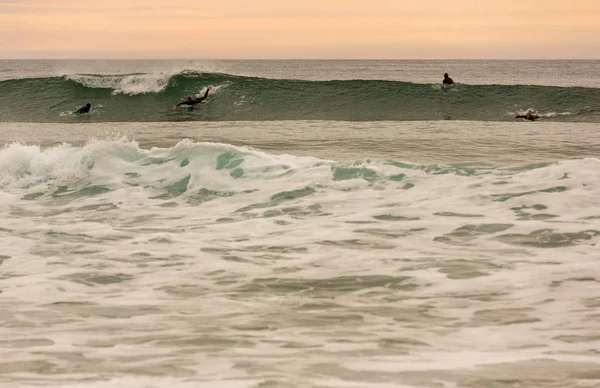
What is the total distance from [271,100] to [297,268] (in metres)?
24.0

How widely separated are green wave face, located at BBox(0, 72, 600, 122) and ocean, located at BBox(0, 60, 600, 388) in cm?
1108

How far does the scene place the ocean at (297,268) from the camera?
4.92 m

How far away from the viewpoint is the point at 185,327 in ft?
18.5

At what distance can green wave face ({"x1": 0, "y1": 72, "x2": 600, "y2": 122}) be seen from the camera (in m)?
28.5

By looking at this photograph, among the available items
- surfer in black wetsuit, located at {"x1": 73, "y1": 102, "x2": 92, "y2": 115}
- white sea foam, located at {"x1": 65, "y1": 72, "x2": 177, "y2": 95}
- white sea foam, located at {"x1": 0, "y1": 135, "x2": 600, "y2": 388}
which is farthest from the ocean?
white sea foam, located at {"x1": 65, "y1": 72, "x2": 177, "y2": 95}

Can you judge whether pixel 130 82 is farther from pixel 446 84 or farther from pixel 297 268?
pixel 297 268

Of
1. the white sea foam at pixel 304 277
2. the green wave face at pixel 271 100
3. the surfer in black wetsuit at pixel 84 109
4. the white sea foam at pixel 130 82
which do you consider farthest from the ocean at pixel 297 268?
the white sea foam at pixel 130 82

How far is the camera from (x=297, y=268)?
7.31 m

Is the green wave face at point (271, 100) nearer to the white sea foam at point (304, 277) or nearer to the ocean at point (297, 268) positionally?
the ocean at point (297, 268)

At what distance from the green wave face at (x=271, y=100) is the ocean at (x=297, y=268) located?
11.1 m

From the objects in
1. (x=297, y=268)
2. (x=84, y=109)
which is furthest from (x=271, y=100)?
(x=297, y=268)

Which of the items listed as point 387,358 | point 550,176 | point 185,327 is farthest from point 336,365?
point 550,176

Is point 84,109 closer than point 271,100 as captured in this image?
Yes

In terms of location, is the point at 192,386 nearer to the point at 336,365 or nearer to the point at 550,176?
the point at 336,365
